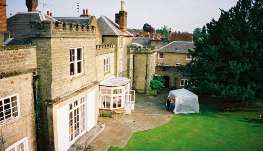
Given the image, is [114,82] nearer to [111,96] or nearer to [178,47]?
[111,96]

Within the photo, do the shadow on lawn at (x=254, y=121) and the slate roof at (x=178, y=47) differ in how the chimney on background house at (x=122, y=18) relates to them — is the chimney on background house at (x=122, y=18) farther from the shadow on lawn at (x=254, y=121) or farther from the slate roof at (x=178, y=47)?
the shadow on lawn at (x=254, y=121)

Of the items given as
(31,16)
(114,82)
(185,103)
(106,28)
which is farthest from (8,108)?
(185,103)

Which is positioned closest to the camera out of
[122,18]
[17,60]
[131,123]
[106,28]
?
[17,60]

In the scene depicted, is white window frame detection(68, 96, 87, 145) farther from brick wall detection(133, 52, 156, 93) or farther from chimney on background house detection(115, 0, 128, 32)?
brick wall detection(133, 52, 156, 93)

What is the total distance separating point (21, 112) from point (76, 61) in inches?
193

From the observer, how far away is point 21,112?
460 inches

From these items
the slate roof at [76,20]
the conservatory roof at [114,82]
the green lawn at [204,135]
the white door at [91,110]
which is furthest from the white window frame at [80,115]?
the slate roof at [76,20]

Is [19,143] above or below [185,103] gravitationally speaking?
above

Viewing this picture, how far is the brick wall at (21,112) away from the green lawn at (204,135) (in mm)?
5387

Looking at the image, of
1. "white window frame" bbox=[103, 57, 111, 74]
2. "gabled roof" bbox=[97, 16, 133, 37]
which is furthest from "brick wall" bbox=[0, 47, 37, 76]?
"gabled roof" bbox=[97, 16, 133, 37]

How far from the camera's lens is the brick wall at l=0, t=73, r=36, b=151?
10.7 metres

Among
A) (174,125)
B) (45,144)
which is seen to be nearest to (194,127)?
(174,125)

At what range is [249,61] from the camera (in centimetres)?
2550

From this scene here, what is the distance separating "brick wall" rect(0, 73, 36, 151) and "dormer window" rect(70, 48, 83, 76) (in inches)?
130
